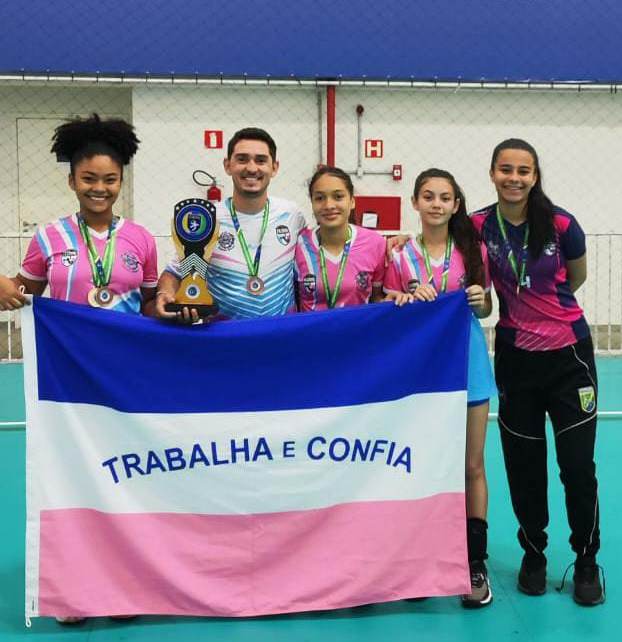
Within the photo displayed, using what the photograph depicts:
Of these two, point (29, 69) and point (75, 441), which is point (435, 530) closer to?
point (75, 441)

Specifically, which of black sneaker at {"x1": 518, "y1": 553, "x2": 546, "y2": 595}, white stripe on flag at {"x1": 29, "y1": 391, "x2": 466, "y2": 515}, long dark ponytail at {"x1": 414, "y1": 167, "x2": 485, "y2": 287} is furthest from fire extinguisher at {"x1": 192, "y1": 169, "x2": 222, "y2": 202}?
black sneaker at {"x1": 518, "y1": 553, "x2": 546, "y2": 595}

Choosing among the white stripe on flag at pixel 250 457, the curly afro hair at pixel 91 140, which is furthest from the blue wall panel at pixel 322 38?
the white stripe on flag at pixel 250 457

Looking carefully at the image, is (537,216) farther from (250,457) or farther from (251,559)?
(251,559)

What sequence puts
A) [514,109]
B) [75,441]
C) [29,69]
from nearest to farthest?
[75,441], [29,69], [514,109]

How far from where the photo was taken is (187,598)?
2.37 meters

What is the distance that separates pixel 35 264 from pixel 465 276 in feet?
4.54

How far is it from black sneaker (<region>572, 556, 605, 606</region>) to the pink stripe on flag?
0.39 metres

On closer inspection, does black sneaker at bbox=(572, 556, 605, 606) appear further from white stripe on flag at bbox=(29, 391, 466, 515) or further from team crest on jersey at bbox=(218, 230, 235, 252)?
team crest on jersey at bbox=(218, 230, 235, 252)

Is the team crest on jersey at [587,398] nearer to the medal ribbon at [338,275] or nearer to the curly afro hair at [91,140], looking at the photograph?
the medal ribbon at [338,275]

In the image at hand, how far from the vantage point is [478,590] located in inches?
98.6

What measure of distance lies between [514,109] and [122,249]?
653cm

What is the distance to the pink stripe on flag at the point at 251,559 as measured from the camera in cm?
233

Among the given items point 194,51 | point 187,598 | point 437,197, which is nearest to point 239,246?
point 437,197

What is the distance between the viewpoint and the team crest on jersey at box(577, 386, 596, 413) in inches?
99.2
